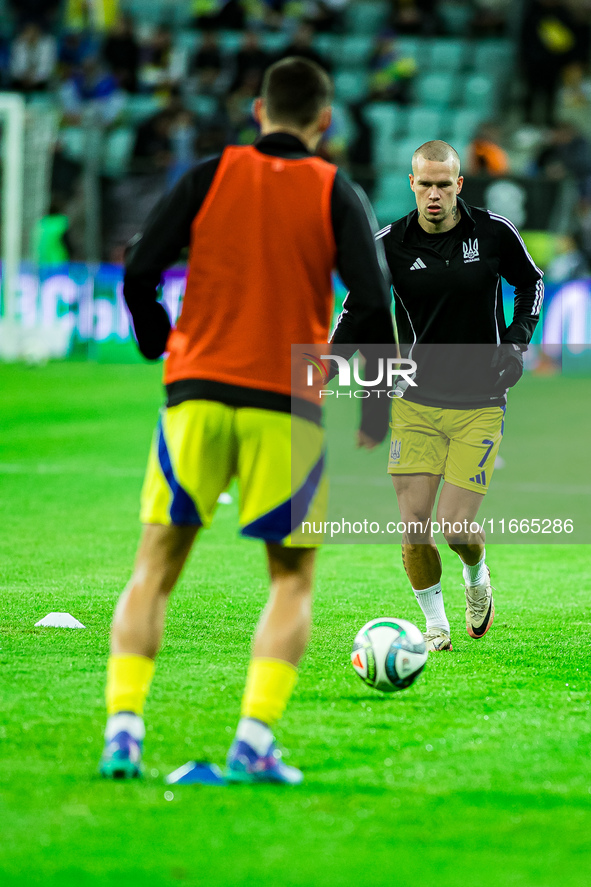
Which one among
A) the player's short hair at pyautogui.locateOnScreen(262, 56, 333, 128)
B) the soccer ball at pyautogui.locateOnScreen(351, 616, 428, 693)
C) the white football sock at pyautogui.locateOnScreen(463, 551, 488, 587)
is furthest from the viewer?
the white football sock at pyautogui.locateOnScreen(463, 551, 488, 587)

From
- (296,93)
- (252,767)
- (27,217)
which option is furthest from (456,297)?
(27,217)

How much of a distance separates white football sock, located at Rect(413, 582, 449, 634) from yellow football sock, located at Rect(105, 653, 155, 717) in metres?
2.39

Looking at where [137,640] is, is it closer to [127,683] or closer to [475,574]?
[127,683]

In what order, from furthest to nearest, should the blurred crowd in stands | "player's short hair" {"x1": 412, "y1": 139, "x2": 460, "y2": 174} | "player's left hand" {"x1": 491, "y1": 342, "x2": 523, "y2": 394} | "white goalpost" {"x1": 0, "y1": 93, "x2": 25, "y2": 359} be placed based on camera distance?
the blurred crowd in stands → "white goalpost" {"x1": 0, "y1": 93, "x2": 25, "y2": 359} → "player's left hand" {"x1": 491, "y1": 342, "x2": 523, "y2": 394} → "player's short hair" {"x1": 412, "y1": 139, "x2": 460, "y2": 174}

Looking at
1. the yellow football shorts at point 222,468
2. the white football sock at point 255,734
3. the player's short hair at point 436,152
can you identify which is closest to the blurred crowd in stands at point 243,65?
the player's short hair at point 436,152

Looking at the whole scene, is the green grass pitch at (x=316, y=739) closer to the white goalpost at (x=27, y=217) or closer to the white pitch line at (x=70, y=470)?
the white pitch line at (x=70, y=470)

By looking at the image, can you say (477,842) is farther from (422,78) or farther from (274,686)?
(422,78)

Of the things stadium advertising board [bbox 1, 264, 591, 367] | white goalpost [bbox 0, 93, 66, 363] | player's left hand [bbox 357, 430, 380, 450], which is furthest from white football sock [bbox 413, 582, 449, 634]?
stadium advertising board [bbox 1, 264, 591, 367]

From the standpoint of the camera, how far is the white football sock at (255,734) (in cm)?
368

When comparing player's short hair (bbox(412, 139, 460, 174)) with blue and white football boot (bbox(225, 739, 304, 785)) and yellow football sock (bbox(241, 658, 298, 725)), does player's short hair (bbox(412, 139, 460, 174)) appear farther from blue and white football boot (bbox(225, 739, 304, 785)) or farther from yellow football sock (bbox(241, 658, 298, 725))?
blue and white football boot (bbox(225, 739, 304, 785))

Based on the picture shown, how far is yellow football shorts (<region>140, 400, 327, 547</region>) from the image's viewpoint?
374 centimetres

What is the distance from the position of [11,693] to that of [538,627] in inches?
111

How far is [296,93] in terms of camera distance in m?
3.82

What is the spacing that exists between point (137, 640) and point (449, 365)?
2.57 metres
